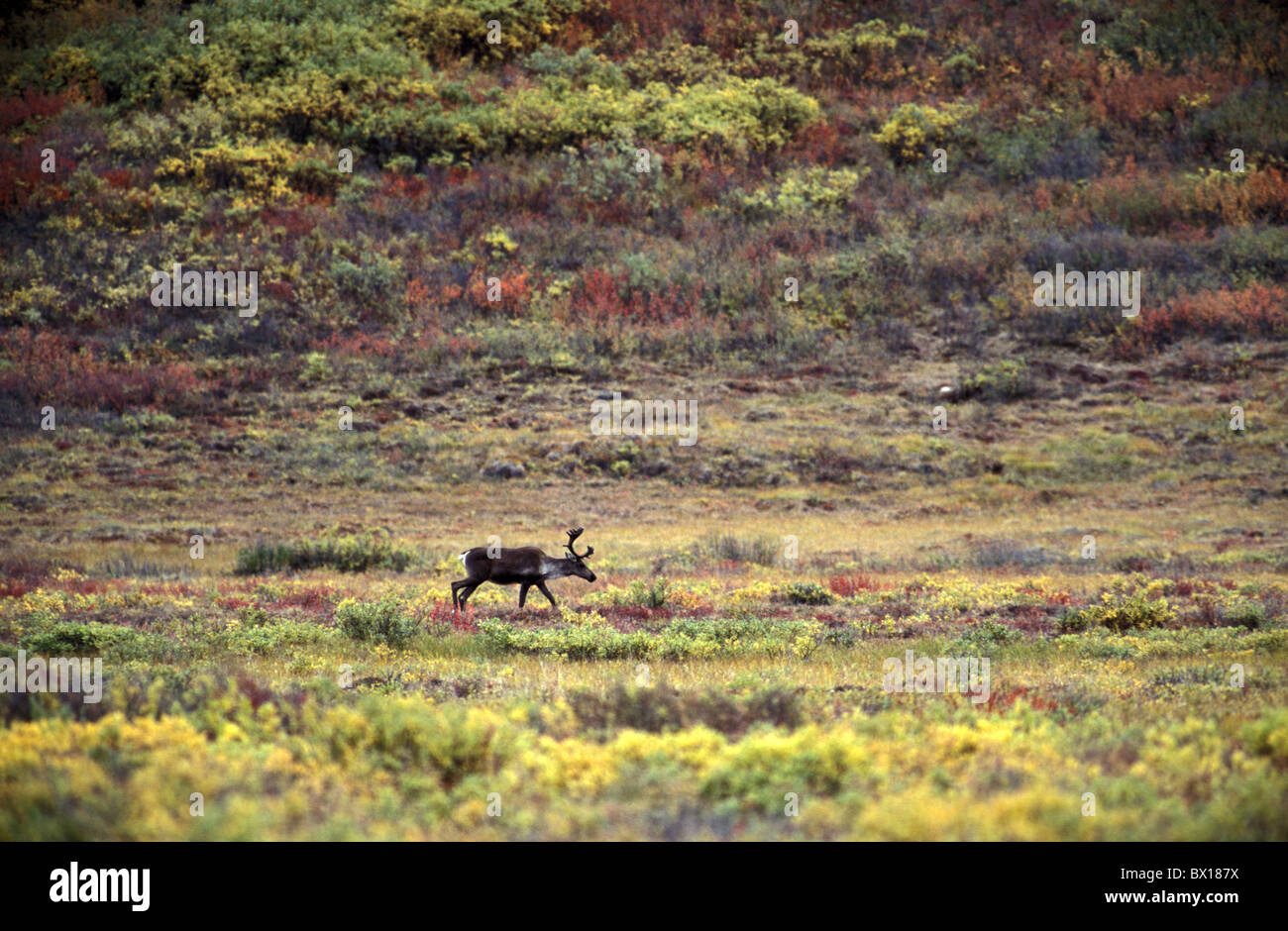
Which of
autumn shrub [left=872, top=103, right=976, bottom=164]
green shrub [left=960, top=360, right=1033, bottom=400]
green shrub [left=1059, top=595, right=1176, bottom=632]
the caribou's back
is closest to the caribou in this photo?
the caribou's back

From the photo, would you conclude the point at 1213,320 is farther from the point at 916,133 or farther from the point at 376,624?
the point at 376,624

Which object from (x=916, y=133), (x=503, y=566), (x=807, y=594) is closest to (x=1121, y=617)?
(x=807, y=594)

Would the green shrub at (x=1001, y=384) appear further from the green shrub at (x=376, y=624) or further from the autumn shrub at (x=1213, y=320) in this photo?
the green shrub at (x=376, y=624)

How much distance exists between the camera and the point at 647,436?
31.7 meters

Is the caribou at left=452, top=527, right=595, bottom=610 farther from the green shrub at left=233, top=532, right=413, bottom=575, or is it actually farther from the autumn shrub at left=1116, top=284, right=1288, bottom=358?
the autumn shrub at left=1116, top=284, right=1288, bottom=358

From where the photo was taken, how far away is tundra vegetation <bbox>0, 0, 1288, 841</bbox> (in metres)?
6.91

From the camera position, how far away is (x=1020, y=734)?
7.61m

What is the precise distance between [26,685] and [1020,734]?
361 inches

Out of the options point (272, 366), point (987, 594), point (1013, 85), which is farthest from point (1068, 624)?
point (1013, 85)

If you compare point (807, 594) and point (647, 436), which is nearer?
point (807, 594)

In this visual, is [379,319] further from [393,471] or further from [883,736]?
[883,736]

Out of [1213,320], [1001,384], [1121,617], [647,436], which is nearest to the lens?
[1121,617]

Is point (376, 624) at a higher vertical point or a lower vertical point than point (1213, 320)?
lower
